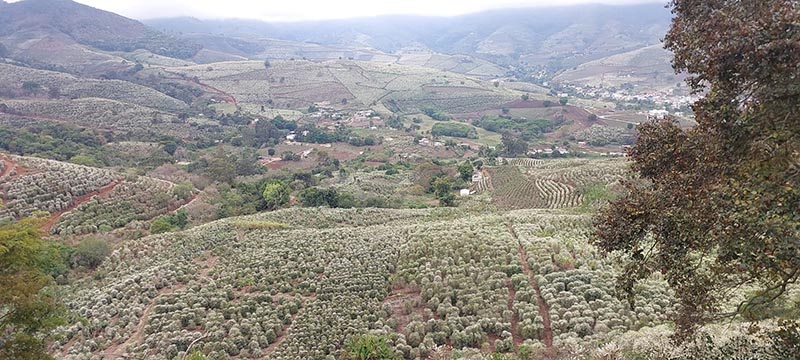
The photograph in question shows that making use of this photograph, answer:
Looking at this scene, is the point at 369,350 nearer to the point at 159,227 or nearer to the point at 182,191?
the point at 159,227

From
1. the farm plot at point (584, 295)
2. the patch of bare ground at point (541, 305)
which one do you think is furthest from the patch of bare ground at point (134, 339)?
the farm plot at point (584, 295)

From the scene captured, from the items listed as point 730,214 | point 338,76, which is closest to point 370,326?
point 730,214

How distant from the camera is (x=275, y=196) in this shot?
44500 millimetres

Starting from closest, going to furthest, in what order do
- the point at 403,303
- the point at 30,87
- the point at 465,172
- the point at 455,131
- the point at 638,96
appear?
the point at 403,303, the point at 465,172, the point at 30,87, the point at 455,131, the point at 638,96

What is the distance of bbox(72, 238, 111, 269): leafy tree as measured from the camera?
82.5 feet

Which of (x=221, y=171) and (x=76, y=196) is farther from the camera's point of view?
(x=221, y=171)

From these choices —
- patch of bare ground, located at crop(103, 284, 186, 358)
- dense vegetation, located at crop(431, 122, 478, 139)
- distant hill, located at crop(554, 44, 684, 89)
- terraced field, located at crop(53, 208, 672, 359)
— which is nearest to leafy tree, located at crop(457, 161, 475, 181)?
terraced field, located at crop(53, 208, 672, 359)

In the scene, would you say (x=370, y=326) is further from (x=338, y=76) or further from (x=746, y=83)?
(x=338, y=76)

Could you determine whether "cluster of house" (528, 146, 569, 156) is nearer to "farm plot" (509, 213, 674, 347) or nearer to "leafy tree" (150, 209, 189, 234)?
"leafy tree" (150, 209, 189, 234)

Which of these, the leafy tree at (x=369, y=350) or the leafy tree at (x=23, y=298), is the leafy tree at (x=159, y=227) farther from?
the leafy tree at (x=369, y=350)

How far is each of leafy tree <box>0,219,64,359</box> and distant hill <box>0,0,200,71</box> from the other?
142079 millimetres

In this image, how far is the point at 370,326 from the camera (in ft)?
53.5

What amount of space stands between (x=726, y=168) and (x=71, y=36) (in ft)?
661

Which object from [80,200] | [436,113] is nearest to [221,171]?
[80,200]
